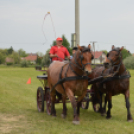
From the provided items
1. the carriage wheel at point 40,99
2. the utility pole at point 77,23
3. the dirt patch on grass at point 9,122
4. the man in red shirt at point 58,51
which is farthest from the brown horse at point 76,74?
the utility pole at point 77,23

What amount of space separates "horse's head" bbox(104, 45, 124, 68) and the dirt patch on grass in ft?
9.77

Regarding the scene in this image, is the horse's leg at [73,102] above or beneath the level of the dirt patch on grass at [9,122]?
above

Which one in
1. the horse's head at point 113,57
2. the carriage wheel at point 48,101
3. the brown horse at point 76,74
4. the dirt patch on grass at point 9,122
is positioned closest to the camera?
the dirt patch on grass at point 9,122

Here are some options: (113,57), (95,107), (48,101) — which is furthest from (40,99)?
(113,57)

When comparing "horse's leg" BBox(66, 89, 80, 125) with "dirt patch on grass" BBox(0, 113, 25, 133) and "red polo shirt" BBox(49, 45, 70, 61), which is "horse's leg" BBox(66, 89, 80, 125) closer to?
"dirt patch on grass" BBox(0, 113, 25, 133)

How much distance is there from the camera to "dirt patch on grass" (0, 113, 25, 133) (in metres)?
6.70

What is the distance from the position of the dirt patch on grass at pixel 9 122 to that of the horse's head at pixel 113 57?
2.98 metres

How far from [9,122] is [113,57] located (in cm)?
351

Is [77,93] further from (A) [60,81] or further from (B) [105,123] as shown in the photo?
(B) [105,123]

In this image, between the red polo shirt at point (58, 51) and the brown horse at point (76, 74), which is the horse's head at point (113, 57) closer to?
the brown horse at point (76, 74)

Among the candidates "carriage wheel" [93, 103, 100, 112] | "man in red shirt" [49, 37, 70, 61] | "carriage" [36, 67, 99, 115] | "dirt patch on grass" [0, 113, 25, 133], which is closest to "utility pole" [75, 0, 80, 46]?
"man in red shirt" [49, 37, 70, 61]

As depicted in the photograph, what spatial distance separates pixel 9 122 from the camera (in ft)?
25.0

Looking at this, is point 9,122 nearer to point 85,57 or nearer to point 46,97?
point 46,97

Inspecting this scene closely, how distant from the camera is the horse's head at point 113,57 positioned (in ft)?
24.6
